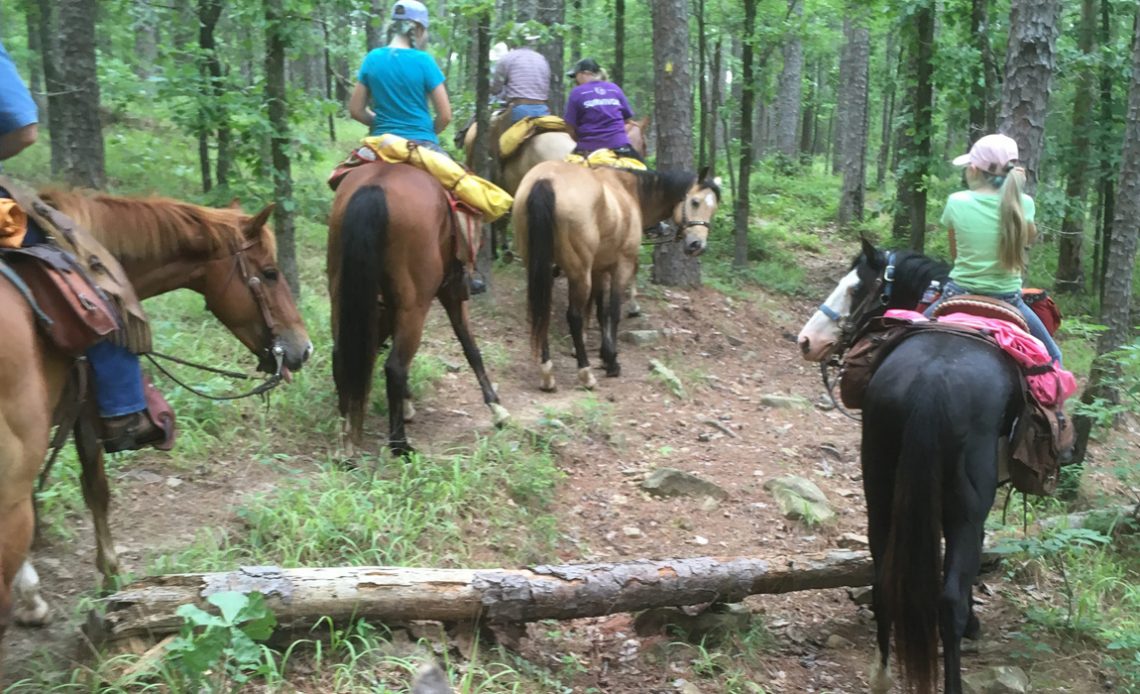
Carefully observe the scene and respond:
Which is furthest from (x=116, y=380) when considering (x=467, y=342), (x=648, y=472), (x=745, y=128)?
(x=745, y=128)

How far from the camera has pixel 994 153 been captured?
4172 millimetres

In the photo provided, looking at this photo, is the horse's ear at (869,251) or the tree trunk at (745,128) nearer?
the horse's ear at (869,251)

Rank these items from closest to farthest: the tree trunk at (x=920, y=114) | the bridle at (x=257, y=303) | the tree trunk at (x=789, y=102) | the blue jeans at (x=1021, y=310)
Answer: the bridle at (x=257, y=303) → the blue jeans at (x=1021, y=310) → the tree trunk at (x=920, y=114) → the tree trunk at (x=789, y=102)

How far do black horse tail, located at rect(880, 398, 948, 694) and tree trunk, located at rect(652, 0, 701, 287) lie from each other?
6.93 meters

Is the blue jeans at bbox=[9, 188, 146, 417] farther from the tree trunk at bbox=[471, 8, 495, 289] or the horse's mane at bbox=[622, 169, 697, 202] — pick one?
the horse's mane at bbox=[622, 169, 697, 202]

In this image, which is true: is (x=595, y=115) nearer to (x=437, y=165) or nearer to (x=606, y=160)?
(x=606, y=160)

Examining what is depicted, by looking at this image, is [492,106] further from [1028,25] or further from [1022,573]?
[1022,573]

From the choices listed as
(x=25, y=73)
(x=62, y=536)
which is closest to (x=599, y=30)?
(x=25, y=73)

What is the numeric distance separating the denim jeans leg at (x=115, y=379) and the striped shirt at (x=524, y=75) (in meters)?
7.57

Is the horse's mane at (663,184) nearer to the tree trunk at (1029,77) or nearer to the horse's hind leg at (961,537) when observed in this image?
the tree trunk at (1029,77)

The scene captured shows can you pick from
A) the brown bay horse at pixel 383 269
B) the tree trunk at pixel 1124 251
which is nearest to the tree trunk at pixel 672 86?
the tree trunk at pixel 1124 251

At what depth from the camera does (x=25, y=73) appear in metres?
17.0

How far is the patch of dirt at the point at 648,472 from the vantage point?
13.5 ft

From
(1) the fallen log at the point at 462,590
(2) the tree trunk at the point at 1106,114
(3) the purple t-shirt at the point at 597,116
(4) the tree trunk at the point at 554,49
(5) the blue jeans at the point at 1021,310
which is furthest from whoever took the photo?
(2) the tree trunk at the point at 1106,114
